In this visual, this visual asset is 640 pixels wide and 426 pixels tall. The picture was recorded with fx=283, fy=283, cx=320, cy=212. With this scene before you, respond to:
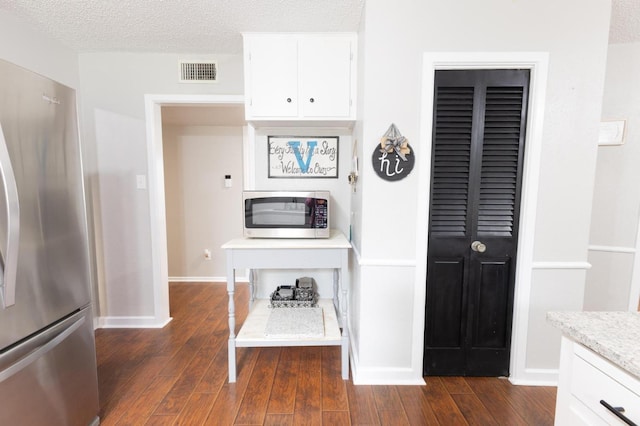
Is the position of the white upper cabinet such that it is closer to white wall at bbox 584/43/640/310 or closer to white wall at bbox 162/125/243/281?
white wall at bbox 162/125/243/281

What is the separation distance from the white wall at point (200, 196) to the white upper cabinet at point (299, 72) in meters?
1.81

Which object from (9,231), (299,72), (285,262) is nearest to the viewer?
(9,231)

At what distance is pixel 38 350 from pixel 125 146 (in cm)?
179

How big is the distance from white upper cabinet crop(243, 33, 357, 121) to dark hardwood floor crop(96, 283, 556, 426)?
5.82ft

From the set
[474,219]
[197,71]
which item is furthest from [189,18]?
[474,219]

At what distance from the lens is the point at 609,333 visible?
2.59 feet

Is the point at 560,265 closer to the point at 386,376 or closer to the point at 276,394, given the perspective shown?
the point at 386,376

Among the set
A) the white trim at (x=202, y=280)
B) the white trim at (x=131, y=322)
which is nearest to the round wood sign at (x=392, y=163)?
the white trim at (x=131, y=322)

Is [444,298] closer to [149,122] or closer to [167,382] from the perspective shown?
[167,382]

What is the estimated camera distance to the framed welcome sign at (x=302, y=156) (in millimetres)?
2365

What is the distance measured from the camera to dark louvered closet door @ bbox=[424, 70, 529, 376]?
170 centimetres

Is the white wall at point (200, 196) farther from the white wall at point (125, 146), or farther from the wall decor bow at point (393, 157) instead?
the wall decor bow at point (393, 157)

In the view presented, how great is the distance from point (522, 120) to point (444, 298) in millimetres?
1188

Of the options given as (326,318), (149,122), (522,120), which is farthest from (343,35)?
(326,318)
